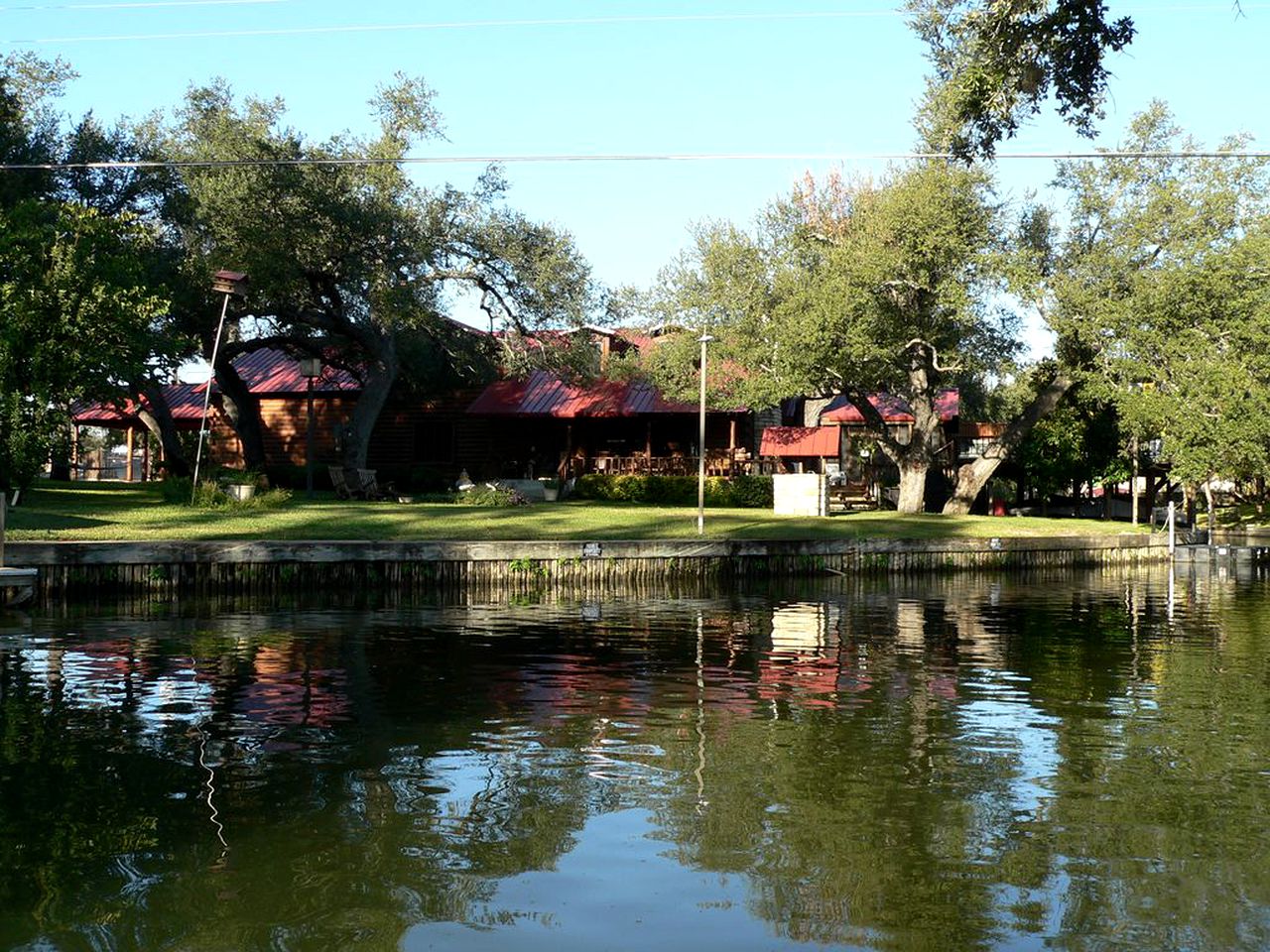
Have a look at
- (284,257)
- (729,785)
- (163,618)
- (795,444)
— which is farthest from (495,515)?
(729,785)

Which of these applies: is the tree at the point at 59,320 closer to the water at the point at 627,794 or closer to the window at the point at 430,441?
the water at the point at 627,794

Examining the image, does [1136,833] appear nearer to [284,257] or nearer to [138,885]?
[138,885]

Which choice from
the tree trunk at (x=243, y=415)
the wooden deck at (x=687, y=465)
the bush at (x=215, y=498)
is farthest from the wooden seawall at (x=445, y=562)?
the tree trunk at (x=243, y=415)

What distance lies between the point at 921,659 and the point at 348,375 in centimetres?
3910

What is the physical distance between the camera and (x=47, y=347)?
2845cm

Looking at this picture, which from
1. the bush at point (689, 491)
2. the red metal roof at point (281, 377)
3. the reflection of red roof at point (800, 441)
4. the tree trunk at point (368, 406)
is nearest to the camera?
the tree trunk at point (368, 406)

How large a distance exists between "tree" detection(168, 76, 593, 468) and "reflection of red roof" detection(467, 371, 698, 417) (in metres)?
4.61

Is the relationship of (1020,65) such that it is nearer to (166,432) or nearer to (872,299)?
(872,299)

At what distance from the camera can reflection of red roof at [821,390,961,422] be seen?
4984 centimetres

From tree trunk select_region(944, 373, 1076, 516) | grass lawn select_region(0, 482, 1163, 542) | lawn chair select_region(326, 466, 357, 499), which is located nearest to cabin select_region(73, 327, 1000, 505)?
tree trunk select_region(944, 373, 1076, 516)

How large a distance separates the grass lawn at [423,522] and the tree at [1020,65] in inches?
617

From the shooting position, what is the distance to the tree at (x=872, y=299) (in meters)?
39.8

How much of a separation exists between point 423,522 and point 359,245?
1291 centimetres

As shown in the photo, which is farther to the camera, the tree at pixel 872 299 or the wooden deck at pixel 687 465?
the wooden deck at pixel 687 465
